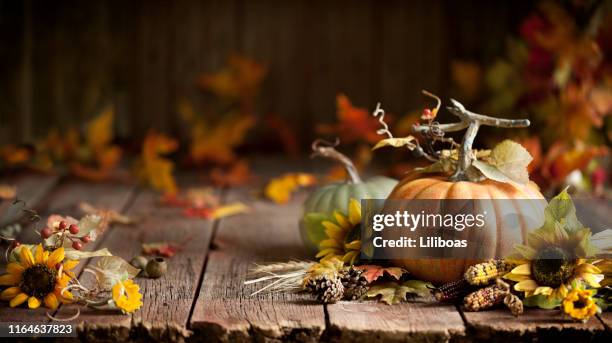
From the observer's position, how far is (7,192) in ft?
8.38

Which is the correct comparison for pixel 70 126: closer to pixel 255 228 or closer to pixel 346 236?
pixel 255 228

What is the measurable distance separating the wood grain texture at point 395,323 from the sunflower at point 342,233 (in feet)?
0.66

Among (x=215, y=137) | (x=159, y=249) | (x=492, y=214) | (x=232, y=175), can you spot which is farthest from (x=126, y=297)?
(x=215, y=137)

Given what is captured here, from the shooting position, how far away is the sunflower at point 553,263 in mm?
1578

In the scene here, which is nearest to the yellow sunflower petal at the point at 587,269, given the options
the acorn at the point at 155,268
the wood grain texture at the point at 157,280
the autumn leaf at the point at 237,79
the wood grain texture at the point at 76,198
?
the wood grain texture at the point at 157,280

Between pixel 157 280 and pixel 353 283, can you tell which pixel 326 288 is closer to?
pixel 353 283

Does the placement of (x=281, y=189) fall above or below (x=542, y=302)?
below

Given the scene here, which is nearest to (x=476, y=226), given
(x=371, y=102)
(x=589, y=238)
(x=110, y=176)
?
(x=589, y=238)

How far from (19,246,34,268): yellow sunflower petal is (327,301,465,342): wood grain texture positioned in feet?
1.80

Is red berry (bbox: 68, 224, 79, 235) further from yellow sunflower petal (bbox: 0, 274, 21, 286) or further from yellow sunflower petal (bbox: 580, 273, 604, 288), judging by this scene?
yellow sunflower petal (bbox: 580, 273, 604, 288)

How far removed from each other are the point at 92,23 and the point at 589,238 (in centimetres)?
243

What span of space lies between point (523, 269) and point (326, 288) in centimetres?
36

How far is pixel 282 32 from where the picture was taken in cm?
360

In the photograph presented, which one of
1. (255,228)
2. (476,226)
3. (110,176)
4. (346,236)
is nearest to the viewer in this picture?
(476,226)
